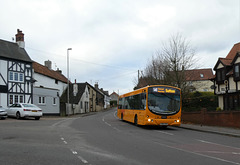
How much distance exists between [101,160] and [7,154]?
2923 millimetres

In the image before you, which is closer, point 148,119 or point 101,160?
point 101,160

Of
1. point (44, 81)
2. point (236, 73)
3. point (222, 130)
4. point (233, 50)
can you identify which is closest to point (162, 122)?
point (222, 130)

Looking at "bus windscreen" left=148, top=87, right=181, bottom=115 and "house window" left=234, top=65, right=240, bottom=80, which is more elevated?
"house window" left=234, top=65, right=240, bottom=80

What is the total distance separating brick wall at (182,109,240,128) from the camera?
62.9 ft

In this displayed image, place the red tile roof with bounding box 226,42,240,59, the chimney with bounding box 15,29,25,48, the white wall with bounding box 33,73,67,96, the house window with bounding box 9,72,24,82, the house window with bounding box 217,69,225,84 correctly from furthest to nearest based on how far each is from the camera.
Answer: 1. the white wall with bounding box 33,73,67,96
2. the red tile roof with bounding box 226,42,240,59
3. the chimney with bounding box 15,29,25,48
4. the house window with bounding box 217,69,225,84
5. the house window with bounding box 9,72,24,82

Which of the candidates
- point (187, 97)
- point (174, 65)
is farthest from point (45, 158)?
point (187, 97)

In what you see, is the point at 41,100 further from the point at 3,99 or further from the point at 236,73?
the point at 236,73

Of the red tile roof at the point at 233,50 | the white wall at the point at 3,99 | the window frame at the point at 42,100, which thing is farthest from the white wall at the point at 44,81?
the red tile roof at the point at 233,50

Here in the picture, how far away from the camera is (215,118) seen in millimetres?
21500

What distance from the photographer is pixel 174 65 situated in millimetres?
27859

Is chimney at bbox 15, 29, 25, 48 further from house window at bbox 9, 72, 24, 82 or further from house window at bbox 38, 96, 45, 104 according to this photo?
house window at bbox 38, 96, 45, 104

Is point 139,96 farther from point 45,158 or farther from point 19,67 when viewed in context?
point 19,67

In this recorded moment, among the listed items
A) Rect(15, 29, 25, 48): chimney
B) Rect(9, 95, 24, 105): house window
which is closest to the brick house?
Rect(9, 95, 24, 105): house window

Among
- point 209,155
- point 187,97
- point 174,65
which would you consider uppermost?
point 174,65
